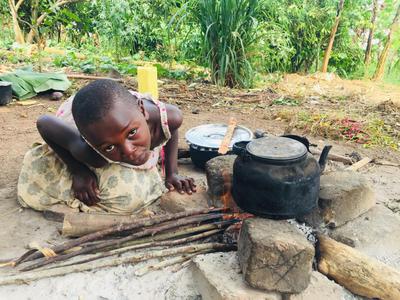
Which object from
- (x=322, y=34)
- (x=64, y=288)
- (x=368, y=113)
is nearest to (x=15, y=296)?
(x=64, y=288)

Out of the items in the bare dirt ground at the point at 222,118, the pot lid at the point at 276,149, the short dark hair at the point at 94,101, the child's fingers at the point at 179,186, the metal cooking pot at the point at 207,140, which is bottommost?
the bare dirt ground at the point at 222,118

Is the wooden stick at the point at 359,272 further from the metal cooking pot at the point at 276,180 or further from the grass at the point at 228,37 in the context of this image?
the grass at the point at 228,37

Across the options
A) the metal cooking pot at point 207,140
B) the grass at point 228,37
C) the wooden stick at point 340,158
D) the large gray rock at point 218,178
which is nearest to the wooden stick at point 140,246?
the large gray rock at point 218,178

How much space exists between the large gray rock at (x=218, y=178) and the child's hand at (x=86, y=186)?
66cm

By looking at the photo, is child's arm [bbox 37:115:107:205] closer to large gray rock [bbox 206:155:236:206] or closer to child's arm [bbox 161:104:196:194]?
child's arm [bbox 161:104:196:194]

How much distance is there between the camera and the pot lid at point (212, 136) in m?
2.78

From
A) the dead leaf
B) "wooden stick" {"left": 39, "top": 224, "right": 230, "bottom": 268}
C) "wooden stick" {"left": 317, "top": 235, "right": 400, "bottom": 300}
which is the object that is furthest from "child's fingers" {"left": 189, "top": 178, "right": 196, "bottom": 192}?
the dead leaf

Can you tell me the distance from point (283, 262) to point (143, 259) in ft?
2.24

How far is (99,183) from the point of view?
2.36 metres

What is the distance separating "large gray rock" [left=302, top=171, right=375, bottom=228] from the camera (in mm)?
2051

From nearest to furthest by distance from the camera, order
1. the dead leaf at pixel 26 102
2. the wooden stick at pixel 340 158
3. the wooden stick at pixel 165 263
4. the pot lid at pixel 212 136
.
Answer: the wooden stick at pixel 165 263 < the pot lid at pixel 212 136 < the wooden stick at pixel 340 158 < the dead leaf at pixel 26 102

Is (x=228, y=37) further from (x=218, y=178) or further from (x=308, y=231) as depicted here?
(x=308, y=231)

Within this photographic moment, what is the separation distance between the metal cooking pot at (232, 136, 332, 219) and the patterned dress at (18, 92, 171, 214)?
2.29 ft

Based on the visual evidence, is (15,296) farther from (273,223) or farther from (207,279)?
(273,223)
